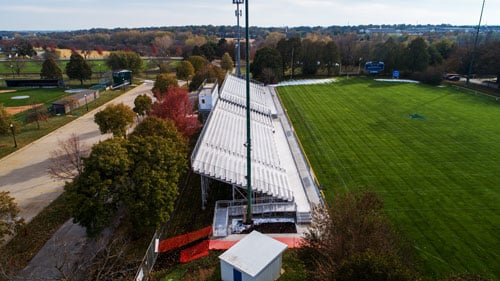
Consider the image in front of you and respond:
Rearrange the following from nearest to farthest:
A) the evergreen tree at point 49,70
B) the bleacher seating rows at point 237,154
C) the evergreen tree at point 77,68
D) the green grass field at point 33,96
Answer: the bleacher seating rows at point 237,154
the green grass field at point 33,96
the evergreen tree at point 77,68
the evergreen tree at point 49,70

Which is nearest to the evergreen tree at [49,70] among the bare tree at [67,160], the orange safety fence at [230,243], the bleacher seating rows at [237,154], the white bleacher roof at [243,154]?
the bare tree at [67,160]

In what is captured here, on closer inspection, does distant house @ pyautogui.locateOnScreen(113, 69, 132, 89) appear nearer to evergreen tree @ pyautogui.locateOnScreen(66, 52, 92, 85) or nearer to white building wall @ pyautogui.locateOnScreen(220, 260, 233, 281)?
evergreen tree @ pyautogui.locateOnScreen(66, 52, 92, 85)

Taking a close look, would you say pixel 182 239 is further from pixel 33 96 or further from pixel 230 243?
pixel 33 96

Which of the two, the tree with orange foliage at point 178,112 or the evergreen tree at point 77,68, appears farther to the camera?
the evergreen tree at point 77,68

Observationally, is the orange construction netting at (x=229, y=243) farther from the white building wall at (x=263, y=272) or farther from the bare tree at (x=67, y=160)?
the bare tree at (x=67, y=160)

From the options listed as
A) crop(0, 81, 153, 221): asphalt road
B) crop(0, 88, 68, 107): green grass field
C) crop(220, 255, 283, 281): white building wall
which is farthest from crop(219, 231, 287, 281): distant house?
crop(0, 88, 68, 107): green grass field

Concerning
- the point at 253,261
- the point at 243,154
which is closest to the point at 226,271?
the point at 253,261

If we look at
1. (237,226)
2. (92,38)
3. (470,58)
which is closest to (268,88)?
(470,58)
